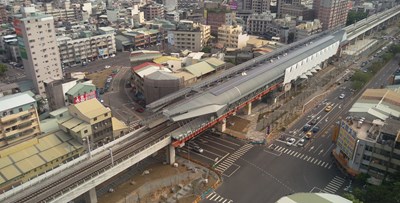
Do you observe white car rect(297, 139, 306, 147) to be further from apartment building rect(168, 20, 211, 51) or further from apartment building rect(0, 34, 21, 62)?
apartment building rect(0, 34, 21, 62)

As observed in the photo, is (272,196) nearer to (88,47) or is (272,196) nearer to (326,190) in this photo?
(326,190)

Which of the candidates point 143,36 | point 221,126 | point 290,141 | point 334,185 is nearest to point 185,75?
point 221,126

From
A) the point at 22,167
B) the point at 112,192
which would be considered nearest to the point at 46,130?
the point at 22,167

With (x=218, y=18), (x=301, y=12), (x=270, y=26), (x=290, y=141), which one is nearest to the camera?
(x=290, y=141)

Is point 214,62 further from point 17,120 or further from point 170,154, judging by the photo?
point 17,120

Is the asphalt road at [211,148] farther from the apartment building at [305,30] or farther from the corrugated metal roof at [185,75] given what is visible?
the apartment building at [305,30]

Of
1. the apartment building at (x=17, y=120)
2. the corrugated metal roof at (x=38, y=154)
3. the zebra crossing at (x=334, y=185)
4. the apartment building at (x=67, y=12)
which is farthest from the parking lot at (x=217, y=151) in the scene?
the apartment building at (x=67, y=12)
